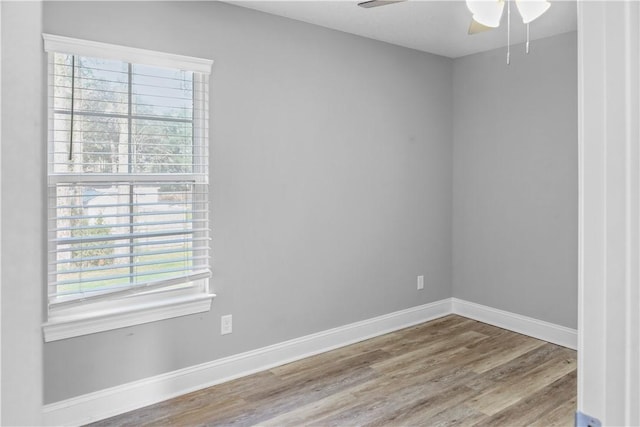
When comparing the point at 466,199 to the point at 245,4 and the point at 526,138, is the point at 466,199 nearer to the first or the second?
the point at 526,138

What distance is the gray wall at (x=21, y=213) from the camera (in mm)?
417

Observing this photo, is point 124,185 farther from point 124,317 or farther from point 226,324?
point 226,324

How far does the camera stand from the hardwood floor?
8.27 feet

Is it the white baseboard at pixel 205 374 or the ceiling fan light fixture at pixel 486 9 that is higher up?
the ceiling fan light fixture at pixel 486 9

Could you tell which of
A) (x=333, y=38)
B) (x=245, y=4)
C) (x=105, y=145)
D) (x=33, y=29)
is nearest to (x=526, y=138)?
(x=333, y=38)

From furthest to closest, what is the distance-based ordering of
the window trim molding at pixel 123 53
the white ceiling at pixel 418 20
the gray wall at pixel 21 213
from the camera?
1. the white ceiling at pixel 418 20
2. the window trim molding at pixel 123 53
3. the gray wall at pixel 21 213

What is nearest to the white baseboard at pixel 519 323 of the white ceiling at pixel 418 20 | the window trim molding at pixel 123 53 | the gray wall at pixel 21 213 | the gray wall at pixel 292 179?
the gray wall at pixel 292 179

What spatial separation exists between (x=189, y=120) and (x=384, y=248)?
197 centimetres

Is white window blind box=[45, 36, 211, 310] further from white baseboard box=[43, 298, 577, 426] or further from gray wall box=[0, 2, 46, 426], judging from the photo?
gray wall box=[0, 2, 46, 426]

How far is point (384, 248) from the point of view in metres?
3.89

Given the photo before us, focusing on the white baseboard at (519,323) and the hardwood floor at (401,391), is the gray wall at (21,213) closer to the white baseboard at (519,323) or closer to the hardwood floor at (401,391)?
the hardwood floor at (401,391)

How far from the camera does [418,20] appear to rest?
3.21m
